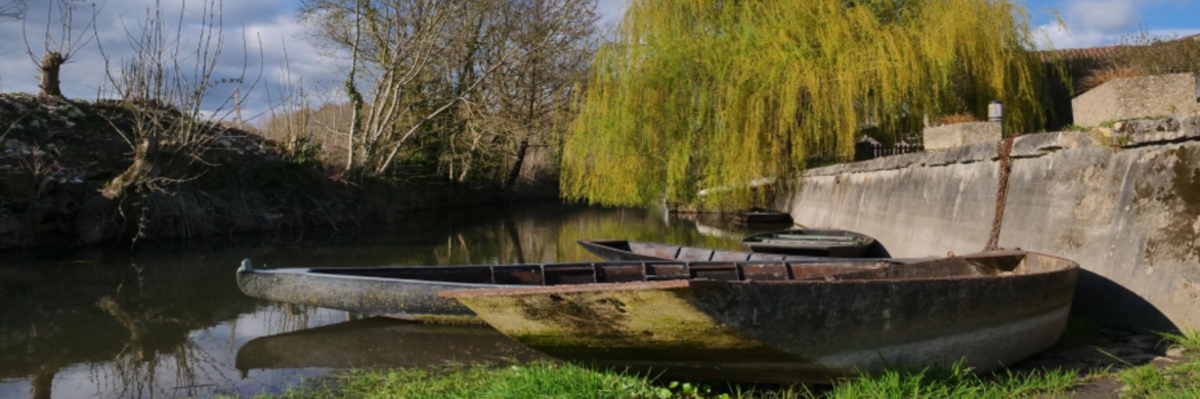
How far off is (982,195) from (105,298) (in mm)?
9064

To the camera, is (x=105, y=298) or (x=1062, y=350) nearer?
(x=1062, y=350)

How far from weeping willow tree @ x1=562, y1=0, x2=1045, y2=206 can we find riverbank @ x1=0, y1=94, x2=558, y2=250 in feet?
21.7

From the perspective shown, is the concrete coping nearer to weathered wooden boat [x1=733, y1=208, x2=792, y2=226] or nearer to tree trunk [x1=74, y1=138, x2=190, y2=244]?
weathered wooden boat [x1=733, y1=208, x2=792, y2=226]

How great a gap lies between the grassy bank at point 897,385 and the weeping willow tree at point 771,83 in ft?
32.8

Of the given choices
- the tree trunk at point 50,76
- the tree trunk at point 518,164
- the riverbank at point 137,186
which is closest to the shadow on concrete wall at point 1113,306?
the riverbank at point 137,186

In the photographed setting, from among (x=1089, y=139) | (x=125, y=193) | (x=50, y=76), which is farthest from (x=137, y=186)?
(x=1089, y=139)

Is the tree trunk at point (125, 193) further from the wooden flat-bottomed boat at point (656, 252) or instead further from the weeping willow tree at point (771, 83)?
the weeping willow tree at point (771, 83)

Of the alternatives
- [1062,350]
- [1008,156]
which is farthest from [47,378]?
[1008,156]

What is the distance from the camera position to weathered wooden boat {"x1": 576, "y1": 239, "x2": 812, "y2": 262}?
26.2 feet

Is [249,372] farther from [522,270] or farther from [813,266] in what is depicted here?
[813,266]

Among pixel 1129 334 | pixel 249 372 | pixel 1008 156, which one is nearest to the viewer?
pixel 1129 334

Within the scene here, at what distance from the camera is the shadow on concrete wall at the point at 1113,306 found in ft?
14.3

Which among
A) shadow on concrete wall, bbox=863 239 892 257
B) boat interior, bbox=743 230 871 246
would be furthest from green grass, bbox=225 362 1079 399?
shadow on concrete wall, bbox=863 239 892 257

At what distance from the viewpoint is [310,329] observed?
6.20 metres
